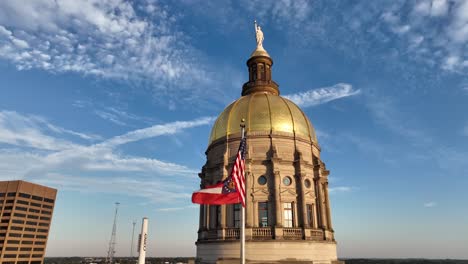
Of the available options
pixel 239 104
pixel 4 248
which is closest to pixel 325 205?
pixel 239 104

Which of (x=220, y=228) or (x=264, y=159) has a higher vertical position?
(x=264, y=159)

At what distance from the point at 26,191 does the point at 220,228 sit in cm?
14815

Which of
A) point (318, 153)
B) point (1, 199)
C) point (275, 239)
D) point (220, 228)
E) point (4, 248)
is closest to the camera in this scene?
point (275, 239)

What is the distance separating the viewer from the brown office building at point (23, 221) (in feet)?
450

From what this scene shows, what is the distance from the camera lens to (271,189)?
34625mm

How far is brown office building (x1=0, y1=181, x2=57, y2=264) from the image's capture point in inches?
5396

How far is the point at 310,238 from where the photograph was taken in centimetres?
3234

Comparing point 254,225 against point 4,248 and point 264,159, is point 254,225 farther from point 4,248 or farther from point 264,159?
point 4,248

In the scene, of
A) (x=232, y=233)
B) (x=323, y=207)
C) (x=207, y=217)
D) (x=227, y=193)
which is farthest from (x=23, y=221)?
(x=227, y=193)

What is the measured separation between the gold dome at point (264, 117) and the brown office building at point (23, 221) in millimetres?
139544

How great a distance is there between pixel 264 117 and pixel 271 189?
8.25 metres

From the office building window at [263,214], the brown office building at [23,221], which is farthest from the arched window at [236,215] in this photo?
the brown office building at [23,221]

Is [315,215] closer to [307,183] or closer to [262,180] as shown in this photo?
[307,183]

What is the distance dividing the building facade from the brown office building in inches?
5440
